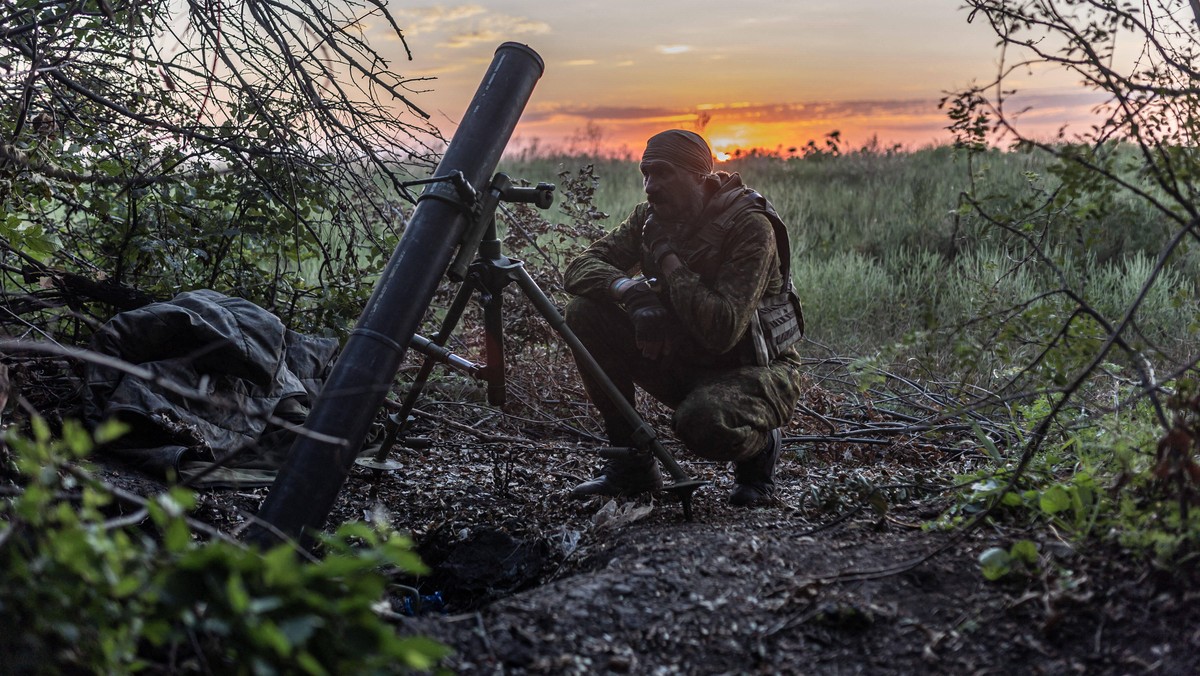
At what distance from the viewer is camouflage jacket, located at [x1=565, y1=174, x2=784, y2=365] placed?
346cm

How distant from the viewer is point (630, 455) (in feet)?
12.5

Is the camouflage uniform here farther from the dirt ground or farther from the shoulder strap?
the dirt ground

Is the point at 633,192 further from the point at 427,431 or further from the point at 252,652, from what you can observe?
the point at 252,652

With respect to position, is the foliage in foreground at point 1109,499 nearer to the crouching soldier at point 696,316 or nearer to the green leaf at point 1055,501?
the green leaf at point 1055,501

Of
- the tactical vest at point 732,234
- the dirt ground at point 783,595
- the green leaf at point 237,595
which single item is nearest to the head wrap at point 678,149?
the tactical vest at point 732,234

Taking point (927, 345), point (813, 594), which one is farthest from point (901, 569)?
point (927, 345)

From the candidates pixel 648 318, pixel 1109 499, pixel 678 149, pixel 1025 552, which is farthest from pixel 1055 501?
pixel 678 149

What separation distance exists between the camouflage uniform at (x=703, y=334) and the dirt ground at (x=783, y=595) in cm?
35

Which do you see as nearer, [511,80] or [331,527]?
[511,80]

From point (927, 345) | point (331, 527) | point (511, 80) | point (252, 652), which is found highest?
point (511, 80)

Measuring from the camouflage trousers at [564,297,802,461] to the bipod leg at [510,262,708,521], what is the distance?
0.54 ft

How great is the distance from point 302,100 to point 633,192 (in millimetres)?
8202

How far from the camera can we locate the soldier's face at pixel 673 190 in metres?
3.62

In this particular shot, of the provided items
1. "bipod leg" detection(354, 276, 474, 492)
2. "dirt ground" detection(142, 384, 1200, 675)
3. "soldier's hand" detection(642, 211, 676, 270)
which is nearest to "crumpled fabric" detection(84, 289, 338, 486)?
"dirt ground" detection(142, 384, 1200, 675)
